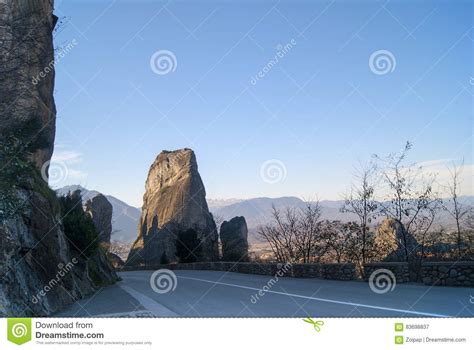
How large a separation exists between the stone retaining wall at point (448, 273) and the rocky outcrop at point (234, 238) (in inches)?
1032

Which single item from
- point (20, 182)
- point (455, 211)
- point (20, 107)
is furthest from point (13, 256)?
point (455, 211)

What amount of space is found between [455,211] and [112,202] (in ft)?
170

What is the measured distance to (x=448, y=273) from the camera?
1247cm

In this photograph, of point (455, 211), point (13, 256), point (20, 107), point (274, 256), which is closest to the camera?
point (13, 256)

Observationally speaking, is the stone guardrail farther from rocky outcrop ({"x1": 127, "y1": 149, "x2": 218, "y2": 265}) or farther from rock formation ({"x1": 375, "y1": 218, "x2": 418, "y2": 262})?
rocky outcrop ({"x1": 127, "y1": 149, "x2": 218, "y2": 265})

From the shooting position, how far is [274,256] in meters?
23.7
